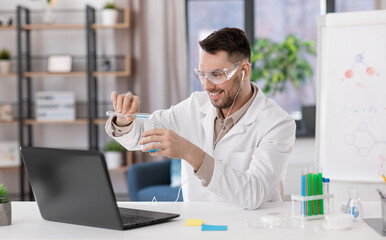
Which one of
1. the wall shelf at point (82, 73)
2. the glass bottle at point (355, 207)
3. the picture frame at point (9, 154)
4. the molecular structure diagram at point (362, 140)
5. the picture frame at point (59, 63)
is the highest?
the picture frame at point (59, 63)

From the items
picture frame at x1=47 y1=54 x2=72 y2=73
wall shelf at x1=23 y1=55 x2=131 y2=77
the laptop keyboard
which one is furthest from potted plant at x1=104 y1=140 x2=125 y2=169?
the laptop keyboard

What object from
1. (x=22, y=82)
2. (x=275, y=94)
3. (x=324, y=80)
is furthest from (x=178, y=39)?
(x=324, y=80)

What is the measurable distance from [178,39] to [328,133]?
7.83ft

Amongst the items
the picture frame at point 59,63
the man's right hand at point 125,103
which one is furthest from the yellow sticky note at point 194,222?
the picture frame at point 59,63

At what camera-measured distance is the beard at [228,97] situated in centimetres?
226

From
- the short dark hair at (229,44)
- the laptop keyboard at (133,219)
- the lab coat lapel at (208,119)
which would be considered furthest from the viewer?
the lab coat lapel at (208,119)

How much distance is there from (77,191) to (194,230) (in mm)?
350

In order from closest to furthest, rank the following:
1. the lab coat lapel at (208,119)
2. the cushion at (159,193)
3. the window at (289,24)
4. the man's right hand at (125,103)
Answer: the man's right hand at (125,103) → the lab coat lapel at (208,119) → the cushion at (159,193) → the window at (289,24)

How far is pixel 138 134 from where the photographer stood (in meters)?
2.28

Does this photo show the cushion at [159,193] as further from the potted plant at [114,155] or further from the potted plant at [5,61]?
the potted plant at [5,61]

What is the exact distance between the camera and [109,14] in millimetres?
4781

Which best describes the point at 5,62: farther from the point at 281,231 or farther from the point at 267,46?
the point at 281,231

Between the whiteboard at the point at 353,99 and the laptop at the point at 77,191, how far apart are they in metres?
1.35

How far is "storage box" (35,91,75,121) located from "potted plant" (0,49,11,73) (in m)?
0.33
